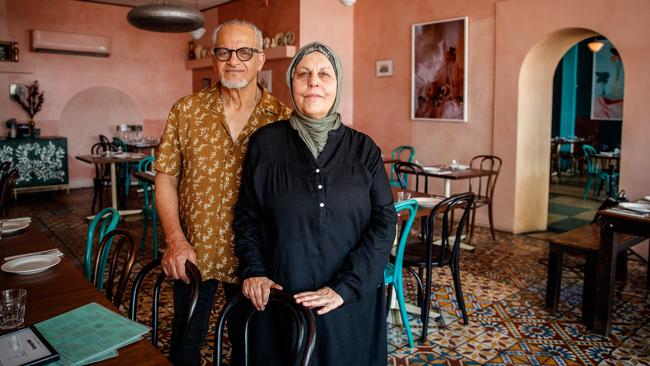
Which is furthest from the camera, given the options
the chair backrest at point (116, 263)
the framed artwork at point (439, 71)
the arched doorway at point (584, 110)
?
the arched doorway at point (584, 110)

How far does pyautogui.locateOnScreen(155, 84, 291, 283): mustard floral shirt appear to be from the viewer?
200 cm

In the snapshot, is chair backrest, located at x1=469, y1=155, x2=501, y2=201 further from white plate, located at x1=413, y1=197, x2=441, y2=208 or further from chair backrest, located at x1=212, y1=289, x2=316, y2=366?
chair backrest, located at x1=212, y1=289, x2=316, y2=366

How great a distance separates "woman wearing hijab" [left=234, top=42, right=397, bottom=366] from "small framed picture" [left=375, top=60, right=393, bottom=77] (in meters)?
6.24

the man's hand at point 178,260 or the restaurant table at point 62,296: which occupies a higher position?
the man's hand at point 178,260

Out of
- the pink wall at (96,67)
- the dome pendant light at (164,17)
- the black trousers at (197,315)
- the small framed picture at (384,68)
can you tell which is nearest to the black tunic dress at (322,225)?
the black trousers at (197,315)

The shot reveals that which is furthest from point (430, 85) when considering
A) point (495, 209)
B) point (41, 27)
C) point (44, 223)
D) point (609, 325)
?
point (41, 27)

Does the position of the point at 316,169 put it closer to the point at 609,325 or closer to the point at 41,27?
the point at 609,325

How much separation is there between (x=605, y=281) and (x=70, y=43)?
9.54 m

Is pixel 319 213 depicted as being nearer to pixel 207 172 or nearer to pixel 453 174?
pixel 207 172

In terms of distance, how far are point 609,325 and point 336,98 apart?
2829 mm

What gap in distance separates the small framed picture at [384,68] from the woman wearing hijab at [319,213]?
6242 millimetres

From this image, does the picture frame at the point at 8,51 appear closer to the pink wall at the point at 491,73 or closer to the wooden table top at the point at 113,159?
the wooden table top at the point at 113,159

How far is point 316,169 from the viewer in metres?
1.78

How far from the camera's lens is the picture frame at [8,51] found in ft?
29.5
